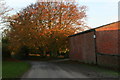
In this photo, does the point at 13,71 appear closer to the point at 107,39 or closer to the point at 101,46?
the point at 101,46

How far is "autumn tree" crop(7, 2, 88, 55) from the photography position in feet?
117

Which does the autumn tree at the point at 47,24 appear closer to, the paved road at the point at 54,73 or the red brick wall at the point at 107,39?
the red brick wall at the point at 107,39

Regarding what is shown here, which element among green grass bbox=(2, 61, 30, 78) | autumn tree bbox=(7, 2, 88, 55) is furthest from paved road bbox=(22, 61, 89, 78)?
autumn tree bbox=(7, 2, 88, 55)

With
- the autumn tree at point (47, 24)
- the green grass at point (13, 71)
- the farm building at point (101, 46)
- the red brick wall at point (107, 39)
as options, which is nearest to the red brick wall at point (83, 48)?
the farm building at point (101, 46)

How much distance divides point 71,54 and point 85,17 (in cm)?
1070

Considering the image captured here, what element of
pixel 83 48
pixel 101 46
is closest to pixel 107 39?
pixel 101 46

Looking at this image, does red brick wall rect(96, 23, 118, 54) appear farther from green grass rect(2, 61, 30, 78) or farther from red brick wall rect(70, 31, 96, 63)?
green grass rect(2, 61, 30, 78)

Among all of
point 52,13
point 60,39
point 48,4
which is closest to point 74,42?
point 60,39

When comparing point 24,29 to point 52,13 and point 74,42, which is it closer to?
point 52,13

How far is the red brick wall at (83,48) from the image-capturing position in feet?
75.8

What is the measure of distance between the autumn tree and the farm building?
10.2 meters

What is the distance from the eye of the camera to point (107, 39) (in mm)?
20250

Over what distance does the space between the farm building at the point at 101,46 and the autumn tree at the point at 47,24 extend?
1019 cm

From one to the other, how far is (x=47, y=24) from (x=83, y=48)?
1431 centimetres
